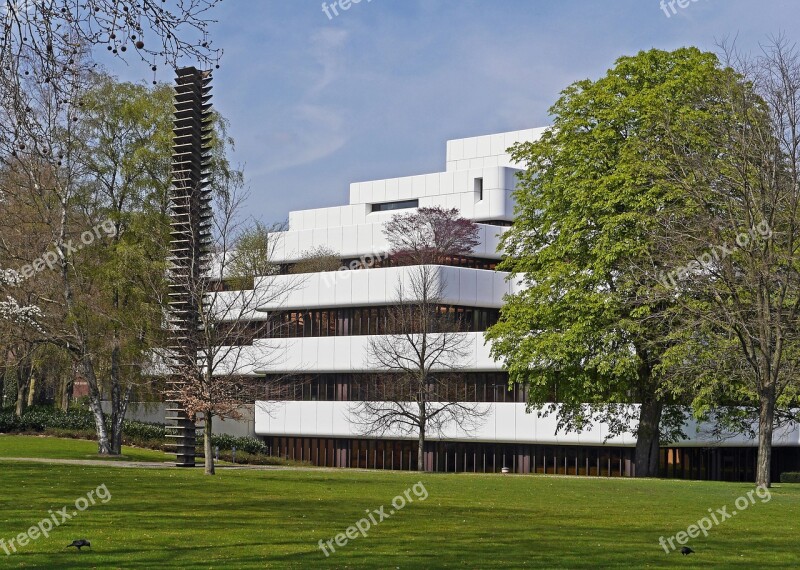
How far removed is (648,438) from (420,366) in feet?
48.1

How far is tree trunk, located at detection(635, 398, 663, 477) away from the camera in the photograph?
47500mm

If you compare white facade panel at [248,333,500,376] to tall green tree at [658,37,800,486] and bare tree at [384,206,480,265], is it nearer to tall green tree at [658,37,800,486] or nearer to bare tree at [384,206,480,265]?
bare tree at [384,206,480,265]

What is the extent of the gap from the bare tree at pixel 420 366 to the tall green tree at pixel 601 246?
1252 cm

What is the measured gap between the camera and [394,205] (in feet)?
274

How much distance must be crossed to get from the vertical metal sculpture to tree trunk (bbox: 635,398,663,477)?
18344 mm

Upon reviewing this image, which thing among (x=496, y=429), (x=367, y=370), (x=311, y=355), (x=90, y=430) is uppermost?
(x=311, y=355)

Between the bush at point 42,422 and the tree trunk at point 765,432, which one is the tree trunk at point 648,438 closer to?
the tree trunk at point 765,432

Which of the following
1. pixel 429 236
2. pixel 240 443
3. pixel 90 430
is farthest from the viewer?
pixel 429 236

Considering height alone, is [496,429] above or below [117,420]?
below

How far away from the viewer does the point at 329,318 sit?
231ft

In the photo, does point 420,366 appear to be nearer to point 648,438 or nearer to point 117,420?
point 648,438

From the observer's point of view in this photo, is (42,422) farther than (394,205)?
No

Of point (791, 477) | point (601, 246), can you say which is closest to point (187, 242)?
point (601, 246)

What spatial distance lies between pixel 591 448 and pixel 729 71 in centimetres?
2821
